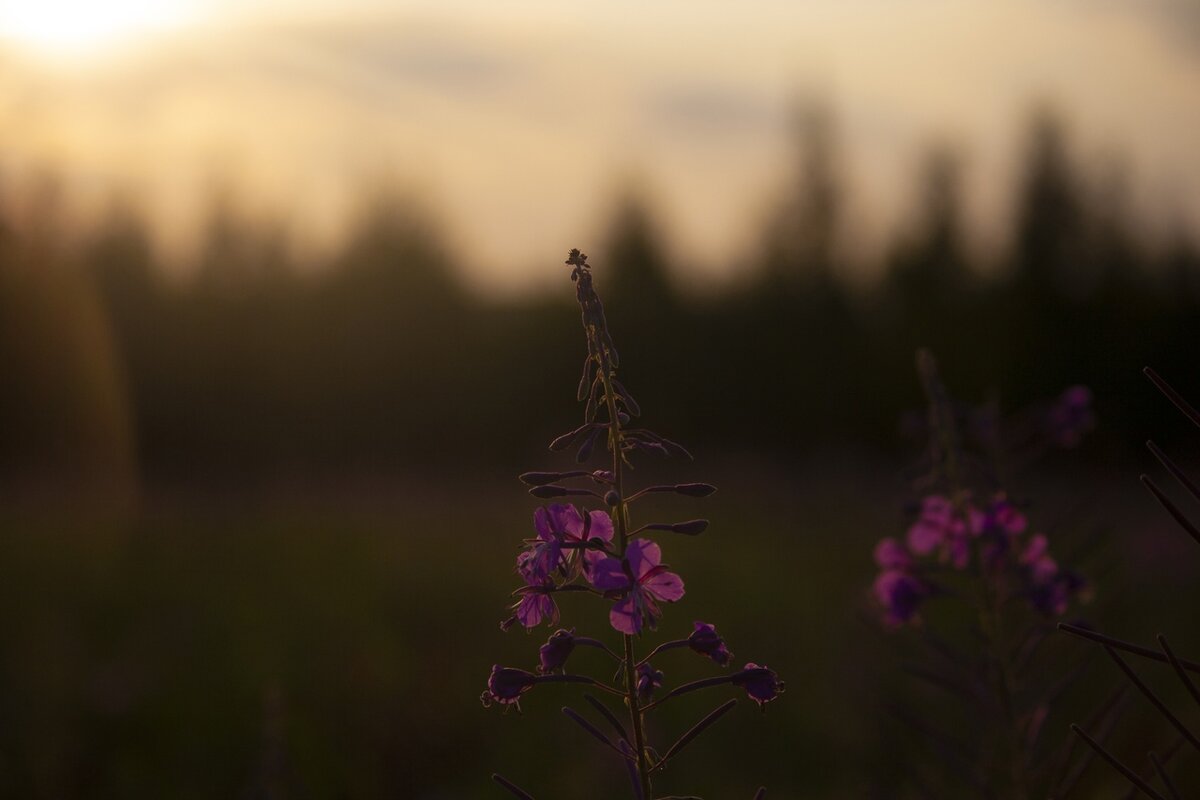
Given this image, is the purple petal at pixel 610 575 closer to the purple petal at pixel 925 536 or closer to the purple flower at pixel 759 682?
the purple flower at pixel 759 682

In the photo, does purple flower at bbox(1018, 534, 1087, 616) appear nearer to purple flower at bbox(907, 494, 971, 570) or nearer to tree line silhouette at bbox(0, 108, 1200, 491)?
purple flower at bbox(907, 494, 971, 570)

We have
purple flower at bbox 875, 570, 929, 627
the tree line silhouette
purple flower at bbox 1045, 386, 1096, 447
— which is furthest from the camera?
the tree line silhouette

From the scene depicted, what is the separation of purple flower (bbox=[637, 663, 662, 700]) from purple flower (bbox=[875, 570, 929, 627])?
2.74 ft

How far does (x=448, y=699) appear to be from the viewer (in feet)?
20.2

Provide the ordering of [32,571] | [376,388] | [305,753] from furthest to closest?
1. [376,388]
2. [32,571]
3. [305,753]

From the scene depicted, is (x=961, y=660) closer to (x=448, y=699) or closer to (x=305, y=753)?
(x=305, y=753)

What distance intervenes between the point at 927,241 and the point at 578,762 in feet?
81.6

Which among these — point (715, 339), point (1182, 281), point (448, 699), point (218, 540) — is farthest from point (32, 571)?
A: point (1182, 281)

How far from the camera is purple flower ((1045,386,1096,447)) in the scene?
228cm

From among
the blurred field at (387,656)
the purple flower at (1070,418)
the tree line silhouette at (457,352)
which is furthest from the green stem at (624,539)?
the tree line silhouette at (457,352)

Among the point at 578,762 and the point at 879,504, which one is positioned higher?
the point at 578,762

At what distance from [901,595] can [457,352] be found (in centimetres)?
2246

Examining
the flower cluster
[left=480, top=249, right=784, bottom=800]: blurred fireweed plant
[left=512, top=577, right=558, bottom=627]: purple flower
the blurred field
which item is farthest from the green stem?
the flower cluster

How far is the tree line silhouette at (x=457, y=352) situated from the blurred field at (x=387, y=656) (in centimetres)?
1035
